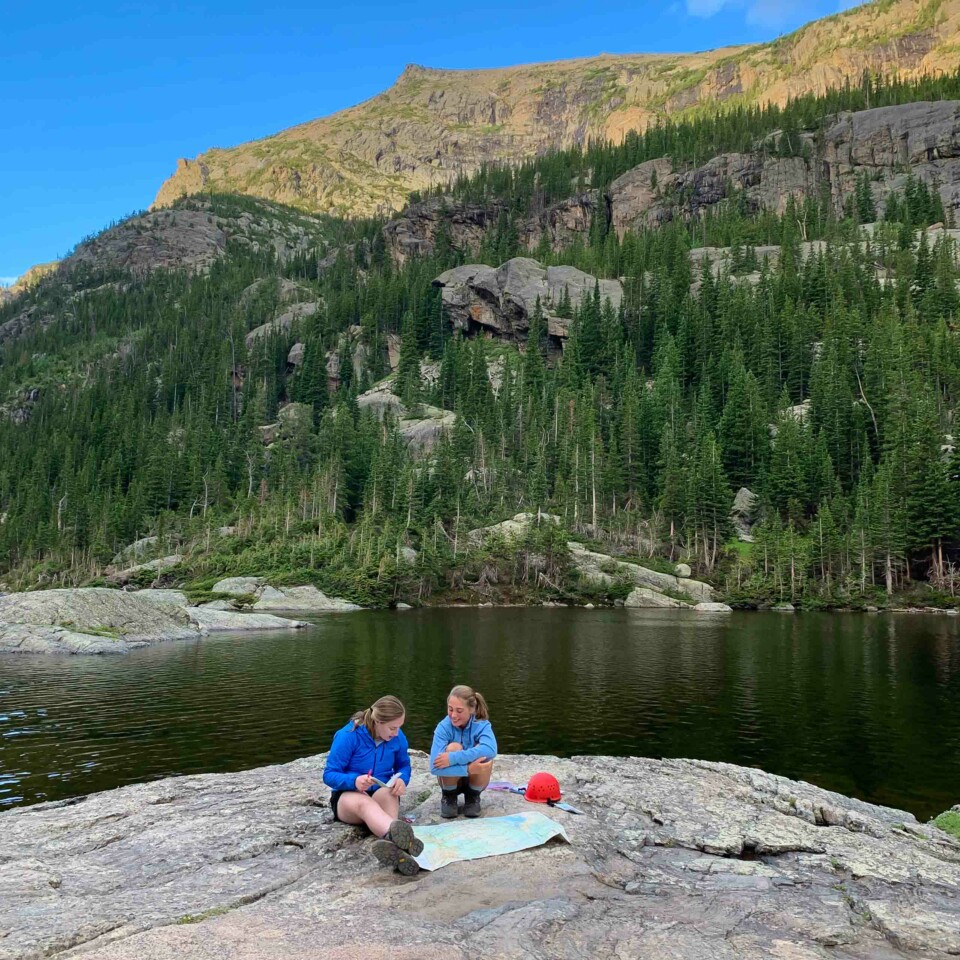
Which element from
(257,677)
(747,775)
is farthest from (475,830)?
(257,677)

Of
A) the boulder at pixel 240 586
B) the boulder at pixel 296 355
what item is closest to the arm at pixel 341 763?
the boulder at pixel 240 586

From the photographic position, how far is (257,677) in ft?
125

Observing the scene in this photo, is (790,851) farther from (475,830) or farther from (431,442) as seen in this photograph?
(431,442)

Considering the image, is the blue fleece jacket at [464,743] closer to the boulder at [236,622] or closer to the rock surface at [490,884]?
the rock surface at [490,884]

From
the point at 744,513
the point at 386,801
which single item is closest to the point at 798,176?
the point at 744,513

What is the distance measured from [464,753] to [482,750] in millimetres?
422

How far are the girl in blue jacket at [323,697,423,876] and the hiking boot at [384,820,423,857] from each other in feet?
3.74

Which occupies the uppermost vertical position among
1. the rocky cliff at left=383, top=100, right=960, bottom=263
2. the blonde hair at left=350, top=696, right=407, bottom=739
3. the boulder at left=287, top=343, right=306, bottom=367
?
the rocky cliff at left=383, top=100, right=960, bottom=263

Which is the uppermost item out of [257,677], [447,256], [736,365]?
[447,256]

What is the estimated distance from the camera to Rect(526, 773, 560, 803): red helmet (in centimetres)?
1143

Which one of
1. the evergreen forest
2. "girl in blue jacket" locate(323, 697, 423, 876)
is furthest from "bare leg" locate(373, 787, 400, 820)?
the evergreen forest

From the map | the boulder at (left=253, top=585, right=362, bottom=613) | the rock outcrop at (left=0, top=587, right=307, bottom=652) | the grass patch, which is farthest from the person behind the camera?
the boulder at (left=253, top=585, right=362, bottom=613)

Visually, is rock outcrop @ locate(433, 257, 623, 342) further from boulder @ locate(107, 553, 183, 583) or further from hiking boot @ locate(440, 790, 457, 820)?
hiking boot @ locate(440, 790, 457, 820)

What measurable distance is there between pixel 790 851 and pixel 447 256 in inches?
7830
